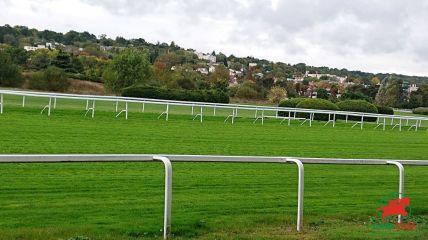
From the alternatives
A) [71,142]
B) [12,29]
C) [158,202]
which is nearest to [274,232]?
[158,202]

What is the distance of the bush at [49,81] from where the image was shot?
133ft

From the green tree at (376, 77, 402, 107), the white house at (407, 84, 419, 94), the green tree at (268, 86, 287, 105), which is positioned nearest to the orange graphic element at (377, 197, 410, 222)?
the green tree at (268, 86, 287, 105)

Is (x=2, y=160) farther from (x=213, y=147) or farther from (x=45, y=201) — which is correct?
(x=213, y=147)

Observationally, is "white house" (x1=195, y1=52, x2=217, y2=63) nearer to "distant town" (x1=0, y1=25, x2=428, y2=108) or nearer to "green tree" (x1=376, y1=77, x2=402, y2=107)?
"distant town" (x1=0, y1=25, x2=428, y2=108)

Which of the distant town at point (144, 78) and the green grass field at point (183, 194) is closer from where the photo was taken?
the green grass field at point (183, 194)

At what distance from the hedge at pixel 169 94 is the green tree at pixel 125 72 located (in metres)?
11.6

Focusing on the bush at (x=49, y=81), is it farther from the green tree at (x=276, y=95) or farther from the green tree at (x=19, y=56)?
the green tree at (x=276, y=95)

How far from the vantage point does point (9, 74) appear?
41281 mm

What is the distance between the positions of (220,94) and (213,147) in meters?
26.1

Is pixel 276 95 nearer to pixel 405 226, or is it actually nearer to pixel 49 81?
pixel 49 81

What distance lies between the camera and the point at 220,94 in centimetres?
3953

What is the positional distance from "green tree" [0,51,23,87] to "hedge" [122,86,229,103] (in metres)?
11.8

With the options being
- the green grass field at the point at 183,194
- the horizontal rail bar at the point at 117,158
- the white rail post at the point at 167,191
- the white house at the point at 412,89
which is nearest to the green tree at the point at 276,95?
the white house at the point at 412,89

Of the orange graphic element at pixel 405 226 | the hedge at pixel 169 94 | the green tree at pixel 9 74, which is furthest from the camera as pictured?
the green tree at pixel 9 74
